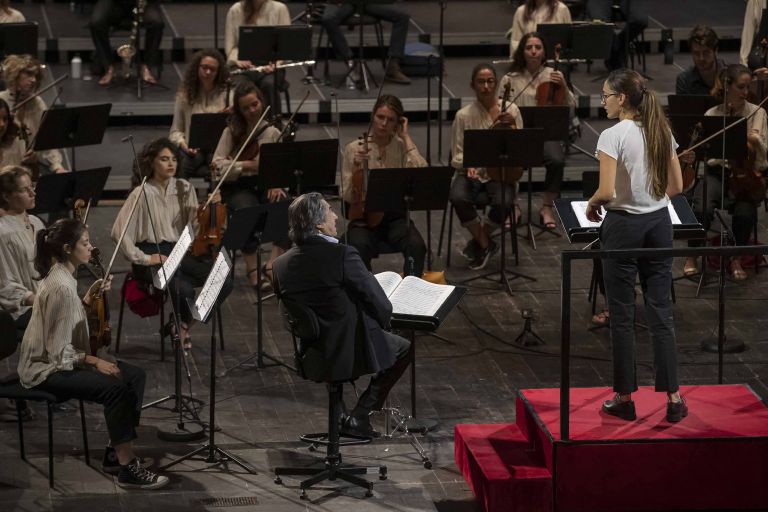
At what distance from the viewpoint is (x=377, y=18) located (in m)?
12.1

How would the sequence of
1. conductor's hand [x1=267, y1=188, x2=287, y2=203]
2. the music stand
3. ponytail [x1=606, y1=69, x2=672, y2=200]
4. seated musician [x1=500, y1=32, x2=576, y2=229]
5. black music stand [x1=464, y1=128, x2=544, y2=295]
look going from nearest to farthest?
ponytail [x1=606, y1=69, x2=672, y2=200], black music stand [x1=464, y1=128, x2=544, y2=295], conductor's hand [x1=267, y1=188, x2=287, y2=203], seated musician [x1=500, y1=32, x2=576, y2=229], the music stand

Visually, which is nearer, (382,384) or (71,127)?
(382,384)

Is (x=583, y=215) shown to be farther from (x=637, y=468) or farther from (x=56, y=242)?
(x=56, y=242)

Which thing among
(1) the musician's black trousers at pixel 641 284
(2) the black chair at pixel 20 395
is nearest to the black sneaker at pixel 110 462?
(2) the black chair at pixel 20 395

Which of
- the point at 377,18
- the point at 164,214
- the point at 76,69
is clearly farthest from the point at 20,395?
the point at 377,18

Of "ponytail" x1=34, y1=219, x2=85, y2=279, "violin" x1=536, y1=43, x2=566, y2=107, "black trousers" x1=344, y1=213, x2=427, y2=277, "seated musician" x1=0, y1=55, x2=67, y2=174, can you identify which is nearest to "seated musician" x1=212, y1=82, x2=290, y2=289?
"black trousers" x1=344, y1=213, x2=427, y2=277

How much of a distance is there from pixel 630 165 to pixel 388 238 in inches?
118

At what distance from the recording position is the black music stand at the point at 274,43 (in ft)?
33.8

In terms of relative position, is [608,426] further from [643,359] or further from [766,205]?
[766,205]

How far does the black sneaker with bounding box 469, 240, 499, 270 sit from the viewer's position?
9508 mm

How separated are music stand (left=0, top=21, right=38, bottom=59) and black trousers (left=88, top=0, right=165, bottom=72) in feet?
4.93

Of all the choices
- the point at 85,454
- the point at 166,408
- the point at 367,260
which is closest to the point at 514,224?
the point at 367,260

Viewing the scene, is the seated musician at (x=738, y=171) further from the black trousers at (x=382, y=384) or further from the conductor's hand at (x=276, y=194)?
the black trousers at (x=382, y=384)

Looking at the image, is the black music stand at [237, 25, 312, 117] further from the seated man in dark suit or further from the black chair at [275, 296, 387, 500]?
the seated man in dark suit
